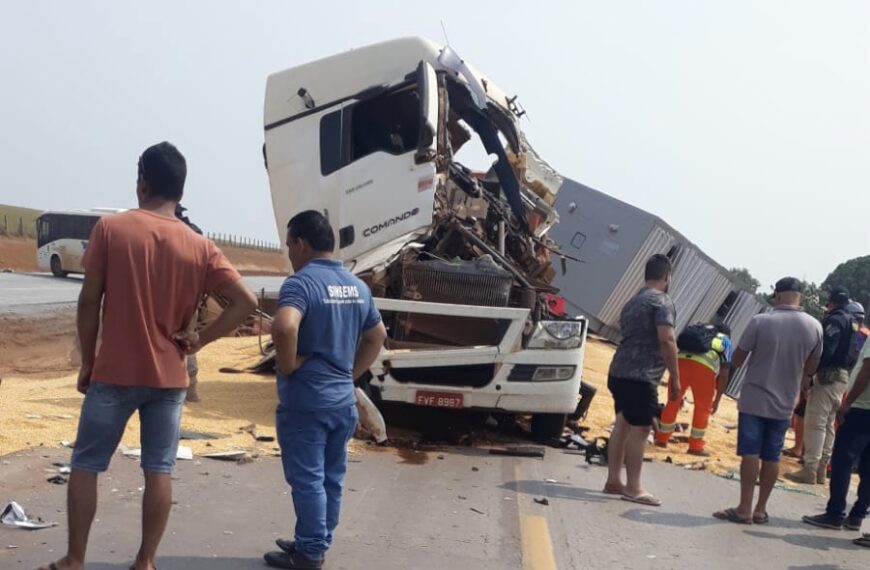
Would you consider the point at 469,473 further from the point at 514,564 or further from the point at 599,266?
the point at 599,266

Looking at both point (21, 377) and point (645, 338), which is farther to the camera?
point (21, 377)

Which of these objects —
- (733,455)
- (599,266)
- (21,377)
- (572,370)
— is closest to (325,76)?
(572,370)

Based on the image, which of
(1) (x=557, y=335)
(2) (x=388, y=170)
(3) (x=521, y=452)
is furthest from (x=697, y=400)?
(2) (x=388, y=170)

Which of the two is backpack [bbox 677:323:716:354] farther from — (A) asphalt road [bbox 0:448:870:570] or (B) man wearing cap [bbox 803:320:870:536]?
(B) man wearing cap [bbox 803:320:870:536]

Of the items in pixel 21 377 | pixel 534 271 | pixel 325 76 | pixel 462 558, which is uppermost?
pixel 325 76

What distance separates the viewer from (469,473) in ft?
26.4

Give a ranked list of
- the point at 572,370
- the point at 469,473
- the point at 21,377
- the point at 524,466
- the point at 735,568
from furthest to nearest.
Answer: the point at 21,377
the point at 572,370
the point at 524,466
the point at 469,473
the point at 735,568

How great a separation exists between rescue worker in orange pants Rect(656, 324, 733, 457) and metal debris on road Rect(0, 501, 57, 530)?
6.66 m

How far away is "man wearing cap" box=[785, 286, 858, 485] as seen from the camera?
31.5 ft

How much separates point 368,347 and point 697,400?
6073mm

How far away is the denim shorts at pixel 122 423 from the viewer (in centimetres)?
420

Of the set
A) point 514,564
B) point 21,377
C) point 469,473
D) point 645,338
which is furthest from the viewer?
point 21,377

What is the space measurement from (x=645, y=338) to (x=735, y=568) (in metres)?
2.09

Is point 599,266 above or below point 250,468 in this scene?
above
